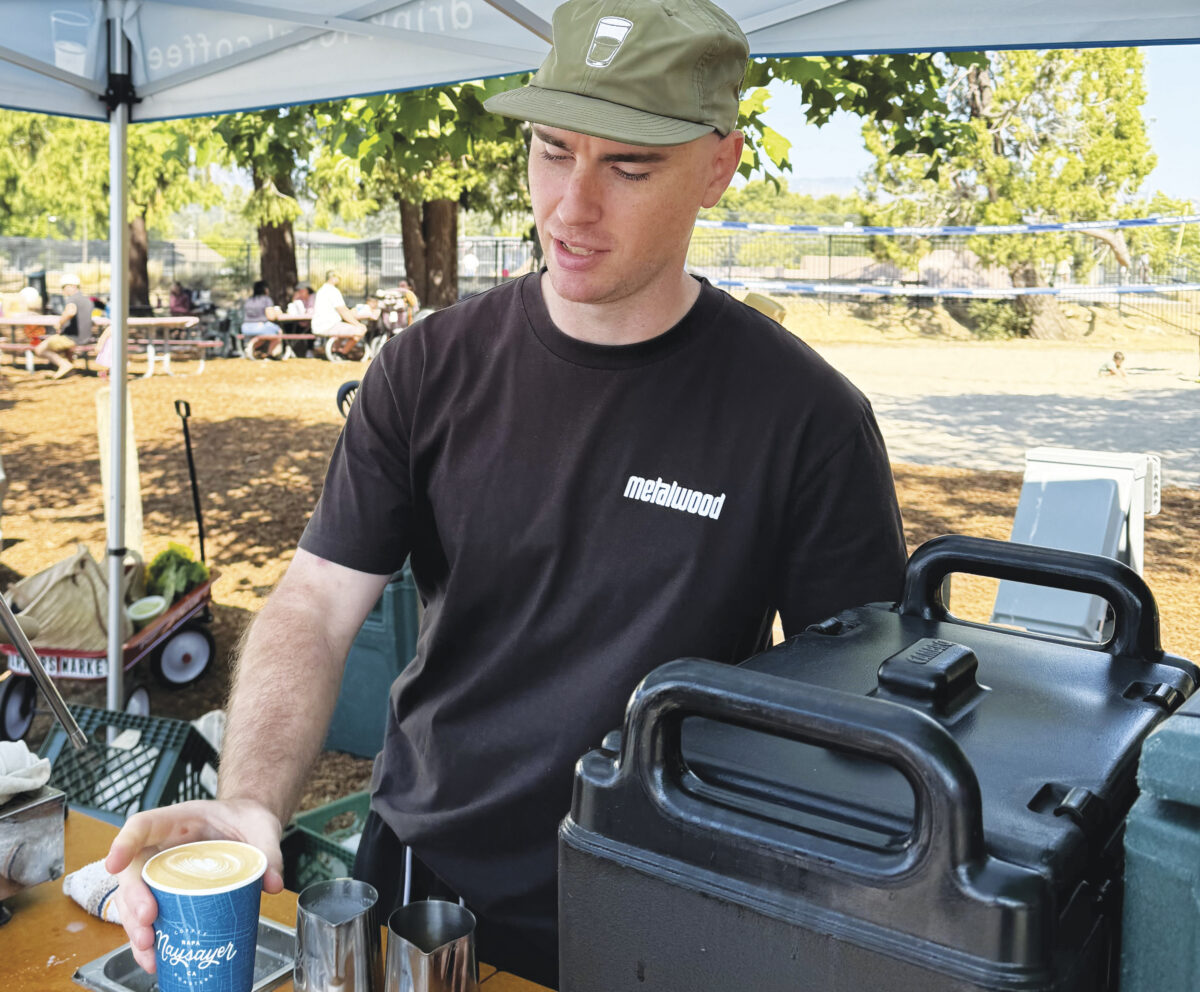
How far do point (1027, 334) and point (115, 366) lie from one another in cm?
2247

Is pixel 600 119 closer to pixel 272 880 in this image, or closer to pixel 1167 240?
pixel 272 880

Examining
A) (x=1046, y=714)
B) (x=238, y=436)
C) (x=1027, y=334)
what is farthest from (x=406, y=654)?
(x=1027, y=334)

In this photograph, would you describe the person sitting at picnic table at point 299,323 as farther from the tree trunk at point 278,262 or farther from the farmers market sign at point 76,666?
the farmers market sign at point 76,666

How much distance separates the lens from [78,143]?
996 inches

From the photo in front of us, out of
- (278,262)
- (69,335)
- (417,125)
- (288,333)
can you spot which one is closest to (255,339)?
(288,333)

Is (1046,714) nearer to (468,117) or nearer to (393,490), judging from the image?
(393,490)

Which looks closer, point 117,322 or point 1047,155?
point 117,322

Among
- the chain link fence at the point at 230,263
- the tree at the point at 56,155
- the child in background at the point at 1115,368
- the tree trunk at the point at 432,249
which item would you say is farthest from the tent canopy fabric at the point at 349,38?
the chain link fence at the point at 230,263

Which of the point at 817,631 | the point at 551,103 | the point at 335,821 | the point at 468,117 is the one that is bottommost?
the point at 335,821

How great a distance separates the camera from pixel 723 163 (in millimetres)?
1699

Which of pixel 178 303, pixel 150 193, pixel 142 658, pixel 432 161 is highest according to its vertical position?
pixel 150 193

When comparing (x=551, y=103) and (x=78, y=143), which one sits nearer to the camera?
(x=551, y=103)

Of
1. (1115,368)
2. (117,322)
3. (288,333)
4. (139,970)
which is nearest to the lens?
(139,970)

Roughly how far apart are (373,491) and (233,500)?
8969mm
